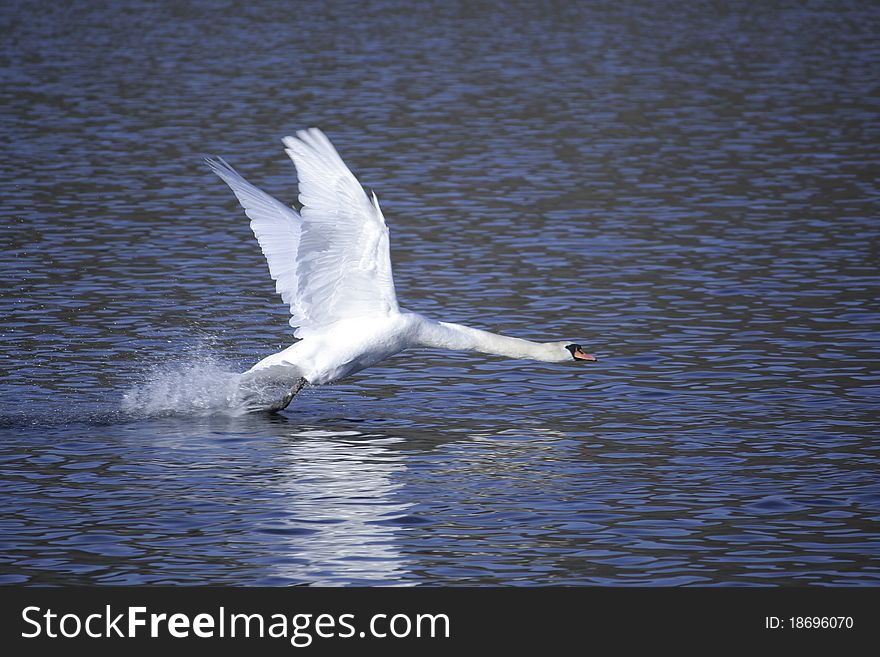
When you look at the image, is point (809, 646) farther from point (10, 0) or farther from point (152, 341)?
point (10, 0)

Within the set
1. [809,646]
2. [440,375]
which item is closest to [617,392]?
[440,375]

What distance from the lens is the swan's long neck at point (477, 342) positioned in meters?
16.0

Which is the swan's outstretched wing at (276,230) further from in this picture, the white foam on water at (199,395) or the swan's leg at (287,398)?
the swan's leg at (287,398)

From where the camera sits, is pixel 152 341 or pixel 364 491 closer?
pixel 364 491

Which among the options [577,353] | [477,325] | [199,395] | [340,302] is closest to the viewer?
[340,302]

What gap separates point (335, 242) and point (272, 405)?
1954mm

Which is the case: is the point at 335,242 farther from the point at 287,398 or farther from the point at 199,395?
the point at 199,395

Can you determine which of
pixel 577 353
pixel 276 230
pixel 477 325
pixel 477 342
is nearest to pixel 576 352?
pixel 577 353

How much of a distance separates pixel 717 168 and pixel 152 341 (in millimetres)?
14599

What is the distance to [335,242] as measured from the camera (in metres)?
15.4

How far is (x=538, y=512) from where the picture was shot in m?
13.2

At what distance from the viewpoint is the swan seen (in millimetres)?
15039

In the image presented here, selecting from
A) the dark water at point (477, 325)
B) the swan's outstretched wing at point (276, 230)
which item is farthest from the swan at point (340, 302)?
the dark water at point (477, 325)

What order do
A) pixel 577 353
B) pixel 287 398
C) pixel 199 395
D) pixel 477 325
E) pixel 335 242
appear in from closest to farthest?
pixel 335 242 < pixel 577 353 < pixel 287 398 < pixel 199 395 < pixel 477 325
